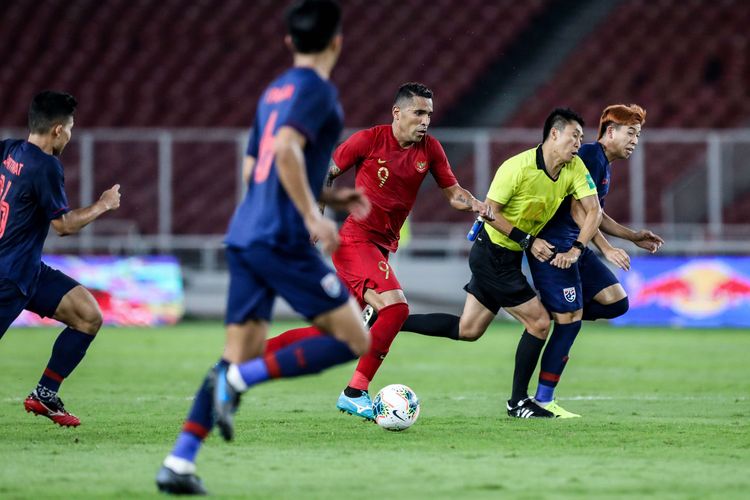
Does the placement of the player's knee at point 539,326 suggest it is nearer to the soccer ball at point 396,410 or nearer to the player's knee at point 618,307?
the player's knee at point 618,307

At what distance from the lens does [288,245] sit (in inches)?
214

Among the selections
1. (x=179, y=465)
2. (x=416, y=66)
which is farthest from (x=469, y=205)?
(x=416, y=66)

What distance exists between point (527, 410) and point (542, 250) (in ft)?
3.82

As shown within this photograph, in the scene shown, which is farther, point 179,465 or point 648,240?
point 648,240

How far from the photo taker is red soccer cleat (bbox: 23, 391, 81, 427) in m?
7.77

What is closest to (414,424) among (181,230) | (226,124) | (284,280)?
(284,280)

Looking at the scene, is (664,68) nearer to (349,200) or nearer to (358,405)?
(358,405)

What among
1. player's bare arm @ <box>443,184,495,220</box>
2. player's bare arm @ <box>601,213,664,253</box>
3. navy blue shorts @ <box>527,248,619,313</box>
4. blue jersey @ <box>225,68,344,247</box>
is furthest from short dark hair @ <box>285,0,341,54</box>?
player's bare arm @ <box>601,213,664,253</box>

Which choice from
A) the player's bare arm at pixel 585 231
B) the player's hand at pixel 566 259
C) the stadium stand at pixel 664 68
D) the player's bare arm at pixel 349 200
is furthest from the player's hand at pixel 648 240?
the stadium stand at pixel 664 68

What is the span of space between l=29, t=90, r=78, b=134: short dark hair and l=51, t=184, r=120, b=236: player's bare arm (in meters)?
0.60

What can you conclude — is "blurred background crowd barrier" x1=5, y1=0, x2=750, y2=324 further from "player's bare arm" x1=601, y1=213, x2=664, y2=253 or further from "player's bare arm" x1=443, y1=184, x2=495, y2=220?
"player's bare arm" x1=443, y1=184, x2=495, y2=220

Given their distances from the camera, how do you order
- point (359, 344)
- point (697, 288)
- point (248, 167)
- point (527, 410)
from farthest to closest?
point (697, 288), point (527, 410), point (248, 167), point (359, 344)

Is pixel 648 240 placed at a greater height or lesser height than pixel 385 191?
greater

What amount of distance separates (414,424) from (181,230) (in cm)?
1344
